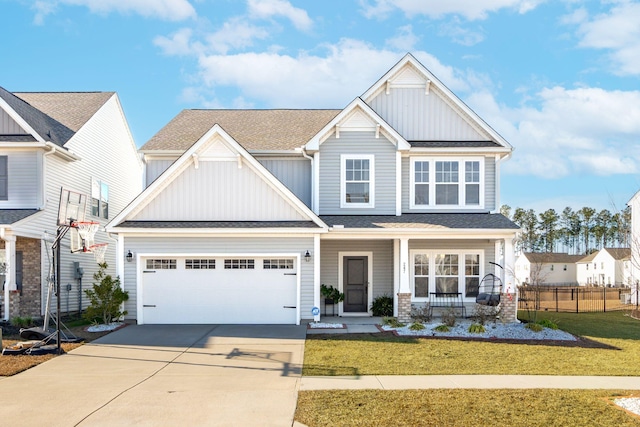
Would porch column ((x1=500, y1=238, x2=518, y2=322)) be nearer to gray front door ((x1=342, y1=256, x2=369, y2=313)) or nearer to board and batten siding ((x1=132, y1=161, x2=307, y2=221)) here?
gray front door ((x1=342, y1=256, x2=369, y2=313))

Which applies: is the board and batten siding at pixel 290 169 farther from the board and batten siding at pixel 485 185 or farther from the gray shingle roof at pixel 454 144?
the gray shingle roof at pixel 454 144

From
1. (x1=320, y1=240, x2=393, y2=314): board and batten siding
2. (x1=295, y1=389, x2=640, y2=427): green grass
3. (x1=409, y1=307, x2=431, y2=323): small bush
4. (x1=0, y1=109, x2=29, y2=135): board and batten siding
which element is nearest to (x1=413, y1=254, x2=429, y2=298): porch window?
(x1=320, y1=240, x2=393, y2=314): board and batten siding

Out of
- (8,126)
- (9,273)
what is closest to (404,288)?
(9,273)

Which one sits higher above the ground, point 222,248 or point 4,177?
point 4,177

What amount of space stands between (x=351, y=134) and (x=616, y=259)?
53440 millimetres

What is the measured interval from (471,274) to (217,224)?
8767mm

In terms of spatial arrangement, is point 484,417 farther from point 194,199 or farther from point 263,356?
point 194,199

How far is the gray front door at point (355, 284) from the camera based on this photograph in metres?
19.5

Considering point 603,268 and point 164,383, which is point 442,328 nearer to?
point 164,383

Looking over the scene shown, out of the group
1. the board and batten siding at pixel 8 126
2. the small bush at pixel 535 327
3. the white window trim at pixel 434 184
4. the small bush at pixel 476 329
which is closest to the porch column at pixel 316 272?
the white window trim at pixel 434 184

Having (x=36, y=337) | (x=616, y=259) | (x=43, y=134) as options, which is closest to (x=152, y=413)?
(x=36, y=337)

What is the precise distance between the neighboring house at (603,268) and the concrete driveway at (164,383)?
178ft

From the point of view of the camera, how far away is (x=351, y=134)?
18672mm

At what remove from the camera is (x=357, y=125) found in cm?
1862
